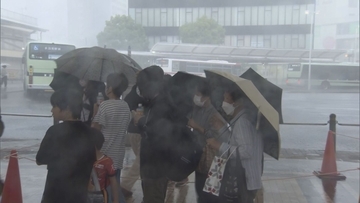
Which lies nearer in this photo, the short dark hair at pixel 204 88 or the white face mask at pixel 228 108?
the white face mask at pixel 228 108

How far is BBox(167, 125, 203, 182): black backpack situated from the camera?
1923mm

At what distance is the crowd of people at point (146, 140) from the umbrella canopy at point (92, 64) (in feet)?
0.57

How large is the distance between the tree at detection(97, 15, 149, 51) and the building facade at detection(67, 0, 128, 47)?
0.03 m

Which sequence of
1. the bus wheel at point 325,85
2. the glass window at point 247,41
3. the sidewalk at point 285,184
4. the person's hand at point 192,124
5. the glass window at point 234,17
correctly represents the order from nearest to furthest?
the person's hand at point 192,124 < the glass window at point 234,17 < the glass window at point 247,41 < the sidewalk at point 285,184 < the bus wheel at point 325,85

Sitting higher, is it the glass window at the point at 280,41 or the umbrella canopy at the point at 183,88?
the glass window at the point at 280,41

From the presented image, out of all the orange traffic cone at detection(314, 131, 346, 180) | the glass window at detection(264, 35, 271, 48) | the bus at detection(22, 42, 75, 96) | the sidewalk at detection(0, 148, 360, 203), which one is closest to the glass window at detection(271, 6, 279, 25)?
the glass window at detection(264, 35, 271, 48)

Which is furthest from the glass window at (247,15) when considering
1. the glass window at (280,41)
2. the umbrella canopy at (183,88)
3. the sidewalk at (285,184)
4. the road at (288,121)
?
the road at (288,121)

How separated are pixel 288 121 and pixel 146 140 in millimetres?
6242

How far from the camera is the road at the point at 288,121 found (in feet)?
18.5

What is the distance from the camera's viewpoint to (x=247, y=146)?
5.58 feet

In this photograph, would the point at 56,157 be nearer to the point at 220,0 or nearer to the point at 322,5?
the point at 220,0

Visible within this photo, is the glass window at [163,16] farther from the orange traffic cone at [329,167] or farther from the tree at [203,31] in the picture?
the orange traffic cone at [329,167]

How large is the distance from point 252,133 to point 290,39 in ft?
2.59

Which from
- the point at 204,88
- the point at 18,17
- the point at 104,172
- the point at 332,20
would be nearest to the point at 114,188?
the point at 104,172
